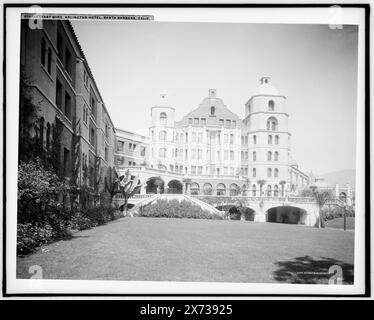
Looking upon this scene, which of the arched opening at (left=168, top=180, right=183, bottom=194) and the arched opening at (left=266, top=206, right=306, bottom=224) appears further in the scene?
Answer: the arched opening at (left=168, top=180, right=183, bottom=194)

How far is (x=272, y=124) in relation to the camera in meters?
4.57

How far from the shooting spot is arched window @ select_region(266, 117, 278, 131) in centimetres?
457

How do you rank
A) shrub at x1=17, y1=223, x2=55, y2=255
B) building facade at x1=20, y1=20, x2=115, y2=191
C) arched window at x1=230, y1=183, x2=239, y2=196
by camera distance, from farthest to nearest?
1. arched window at x1=230, y1=183, x2=239, y2=196
2. building facade at x1=20, y1=20, x2=115, y2=191
3. shrub at x1=17, y1=223, x2=55, y2=255

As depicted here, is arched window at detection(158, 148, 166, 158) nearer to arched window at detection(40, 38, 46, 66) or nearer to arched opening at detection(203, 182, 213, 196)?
arched opening at detection(203, 182, 213, 196)

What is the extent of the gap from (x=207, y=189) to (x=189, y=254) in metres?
1.06

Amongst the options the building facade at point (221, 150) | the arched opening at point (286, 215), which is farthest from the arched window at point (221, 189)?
the arched opening at point (286, 215)

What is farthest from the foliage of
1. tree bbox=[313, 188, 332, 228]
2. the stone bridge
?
tree bbox=[313, 188, 332, 228]

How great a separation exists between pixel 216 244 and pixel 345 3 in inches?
153

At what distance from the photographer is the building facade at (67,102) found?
160 inches

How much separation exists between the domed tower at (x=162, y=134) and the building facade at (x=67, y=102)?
67 cm

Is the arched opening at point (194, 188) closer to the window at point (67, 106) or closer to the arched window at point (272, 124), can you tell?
the arched window at point (272, 124)

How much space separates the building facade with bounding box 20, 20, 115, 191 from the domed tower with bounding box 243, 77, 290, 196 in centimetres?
234

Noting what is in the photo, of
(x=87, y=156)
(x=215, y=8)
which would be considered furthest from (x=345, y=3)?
(x=87, y=156)

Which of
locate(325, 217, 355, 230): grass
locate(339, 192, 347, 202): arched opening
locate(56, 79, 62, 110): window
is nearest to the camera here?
locate(325, 217, 355, 230): grass
